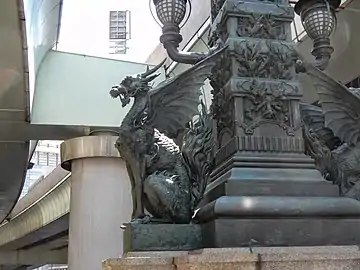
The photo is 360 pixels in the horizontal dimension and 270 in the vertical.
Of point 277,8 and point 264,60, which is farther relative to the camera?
point 277,8

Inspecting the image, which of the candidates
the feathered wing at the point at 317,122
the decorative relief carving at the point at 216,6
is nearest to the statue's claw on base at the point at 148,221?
the feathered wing at the point at 317,122

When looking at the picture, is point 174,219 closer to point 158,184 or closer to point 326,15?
point 158,184

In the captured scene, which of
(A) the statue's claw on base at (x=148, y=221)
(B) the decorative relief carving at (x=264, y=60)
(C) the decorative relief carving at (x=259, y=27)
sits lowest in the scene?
(A) the statue's claw on base at (x=148, y=221)

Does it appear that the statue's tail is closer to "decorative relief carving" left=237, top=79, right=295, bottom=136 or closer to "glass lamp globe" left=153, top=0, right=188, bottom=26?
"decorative relief carving" left=237, top=79, right=295, bottom=136

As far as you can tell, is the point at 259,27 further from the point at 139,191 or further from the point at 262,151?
the point at 139,191

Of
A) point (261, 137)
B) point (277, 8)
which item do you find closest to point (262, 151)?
point (261, 137)

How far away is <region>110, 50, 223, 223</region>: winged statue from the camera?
308cm

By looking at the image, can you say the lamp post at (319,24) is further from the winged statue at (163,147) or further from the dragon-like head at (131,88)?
the dragon-like head at (131,88)

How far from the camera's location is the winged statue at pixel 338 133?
131 inches

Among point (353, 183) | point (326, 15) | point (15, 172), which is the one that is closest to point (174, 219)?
point (353, 183)

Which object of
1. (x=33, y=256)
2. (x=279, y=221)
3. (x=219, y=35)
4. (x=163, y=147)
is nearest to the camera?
(x=279, y=221)

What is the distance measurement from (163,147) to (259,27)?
3.10 feet

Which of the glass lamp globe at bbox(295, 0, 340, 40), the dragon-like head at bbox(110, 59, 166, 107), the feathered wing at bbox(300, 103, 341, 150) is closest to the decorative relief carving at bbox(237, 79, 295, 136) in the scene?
the feathered wing at bbox(300, 103, 341, 150)

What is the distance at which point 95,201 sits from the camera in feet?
33.3
